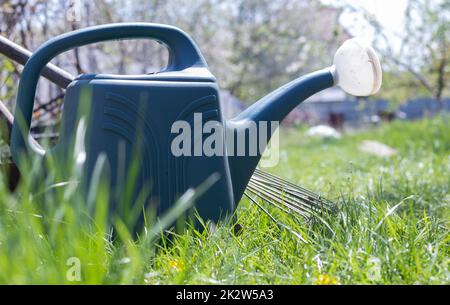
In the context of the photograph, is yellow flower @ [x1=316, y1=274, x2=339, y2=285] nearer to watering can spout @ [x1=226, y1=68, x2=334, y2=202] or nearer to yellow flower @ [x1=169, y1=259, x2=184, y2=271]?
yellow flower @ [x1=169, y1=259, x2=184, y2=271]

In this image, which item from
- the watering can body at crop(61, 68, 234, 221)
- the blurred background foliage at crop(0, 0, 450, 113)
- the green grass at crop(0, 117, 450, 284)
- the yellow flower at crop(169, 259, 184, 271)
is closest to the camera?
the green grass at crop(0, 117, 450, 284)

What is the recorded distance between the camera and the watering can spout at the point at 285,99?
1708 mm

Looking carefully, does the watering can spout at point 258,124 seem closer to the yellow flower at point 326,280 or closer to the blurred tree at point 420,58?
the yellow flower at point 326,280

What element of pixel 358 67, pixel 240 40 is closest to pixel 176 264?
pixel 358 67

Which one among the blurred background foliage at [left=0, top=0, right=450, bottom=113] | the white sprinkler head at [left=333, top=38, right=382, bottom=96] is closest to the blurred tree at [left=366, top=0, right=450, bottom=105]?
the blurred background foliage at [left=0, top=0, right=450, bottom=113]

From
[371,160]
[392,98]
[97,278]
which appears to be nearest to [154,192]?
[97,278]

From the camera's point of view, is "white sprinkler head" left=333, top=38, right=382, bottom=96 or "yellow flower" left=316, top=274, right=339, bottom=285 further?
"white sprinkler head" left=333, top=38, right=382, bottom=96

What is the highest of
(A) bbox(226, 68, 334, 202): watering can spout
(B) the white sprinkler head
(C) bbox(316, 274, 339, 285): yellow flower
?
(B) the white sprinkler head

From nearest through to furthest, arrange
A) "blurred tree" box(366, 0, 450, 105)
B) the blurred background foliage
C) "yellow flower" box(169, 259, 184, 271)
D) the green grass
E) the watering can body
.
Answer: the green grass, "yellow flower" box(169, 259, 184, 271), the watering can body, the blurred background foliage, "blurred tree" box(366, 0, 450, 105)

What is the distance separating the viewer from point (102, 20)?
13.8ft

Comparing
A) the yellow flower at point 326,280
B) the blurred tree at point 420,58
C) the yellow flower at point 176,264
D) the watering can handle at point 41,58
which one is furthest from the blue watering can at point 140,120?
the blurred tree at point 420,58

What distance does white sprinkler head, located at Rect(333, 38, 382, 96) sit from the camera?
5.81 ft

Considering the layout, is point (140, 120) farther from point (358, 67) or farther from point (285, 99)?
point (358, 67)
